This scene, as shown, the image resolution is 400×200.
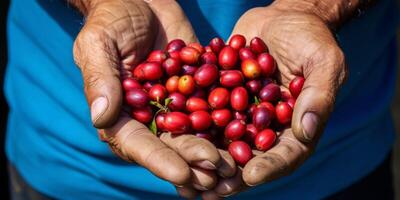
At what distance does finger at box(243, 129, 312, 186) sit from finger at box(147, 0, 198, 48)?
50 centimetres

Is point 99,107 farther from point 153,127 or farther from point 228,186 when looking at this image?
point 228,186

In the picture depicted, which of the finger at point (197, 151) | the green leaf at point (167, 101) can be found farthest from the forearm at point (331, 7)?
the finger at point (197, 151)

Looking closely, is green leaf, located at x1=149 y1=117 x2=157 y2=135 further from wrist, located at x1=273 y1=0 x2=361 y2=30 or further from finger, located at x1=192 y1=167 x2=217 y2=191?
wrist, located at x1=273 y1=0 x2=361 y2=30

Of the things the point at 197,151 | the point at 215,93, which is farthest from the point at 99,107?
→ the point at 215,93

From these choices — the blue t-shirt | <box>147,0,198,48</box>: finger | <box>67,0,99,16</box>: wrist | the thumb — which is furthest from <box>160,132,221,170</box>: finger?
<box>67,0,99,16</box>: wrist

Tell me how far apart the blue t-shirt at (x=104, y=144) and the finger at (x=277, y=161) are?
333 millimetres

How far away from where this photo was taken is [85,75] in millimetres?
2064

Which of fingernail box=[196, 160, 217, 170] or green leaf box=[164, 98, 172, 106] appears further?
green leaf box=[164, 98, 172, 106]

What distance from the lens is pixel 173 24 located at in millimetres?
2389

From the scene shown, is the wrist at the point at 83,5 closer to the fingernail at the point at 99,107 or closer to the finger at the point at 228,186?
the fingernail at the point at 99,107

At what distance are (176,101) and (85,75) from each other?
0.95ft

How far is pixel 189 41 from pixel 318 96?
539mm

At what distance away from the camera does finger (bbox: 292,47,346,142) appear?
6.43 ft

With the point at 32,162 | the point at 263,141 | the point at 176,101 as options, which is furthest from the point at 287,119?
the point at 32,162
